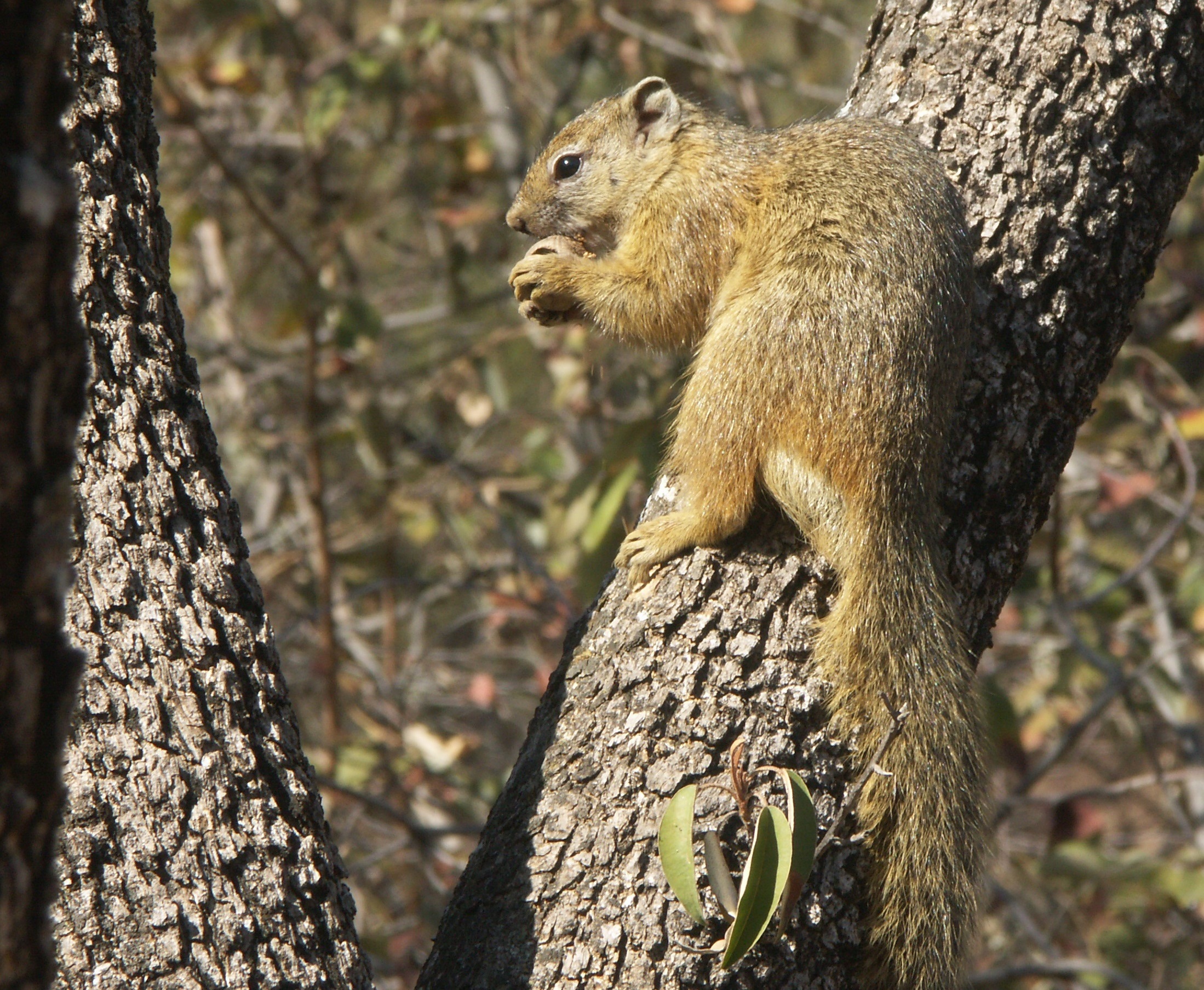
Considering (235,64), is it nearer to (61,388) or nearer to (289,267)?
(289,267)

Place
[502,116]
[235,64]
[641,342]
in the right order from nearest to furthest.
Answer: [641,342], [235,64], [502,116]

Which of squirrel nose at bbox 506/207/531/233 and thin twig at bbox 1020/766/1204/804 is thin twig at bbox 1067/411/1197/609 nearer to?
thin twig at bbox 1020/766/1204/804

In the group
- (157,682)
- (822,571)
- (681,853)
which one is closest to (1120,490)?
(822,571)

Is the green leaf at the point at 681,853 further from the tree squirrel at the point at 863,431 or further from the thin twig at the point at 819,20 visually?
the thin twig at the point at 819,20

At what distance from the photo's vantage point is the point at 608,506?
379cm

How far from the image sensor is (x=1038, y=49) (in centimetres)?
224

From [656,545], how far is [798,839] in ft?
2.10

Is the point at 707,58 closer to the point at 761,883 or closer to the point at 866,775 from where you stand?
the point at 866,775

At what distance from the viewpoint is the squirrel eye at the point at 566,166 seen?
128 inches

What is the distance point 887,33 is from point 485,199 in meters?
4.36

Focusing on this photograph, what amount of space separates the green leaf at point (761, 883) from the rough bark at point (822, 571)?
0.12 meters

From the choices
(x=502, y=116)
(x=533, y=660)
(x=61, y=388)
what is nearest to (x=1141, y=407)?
(x=533, y=660)

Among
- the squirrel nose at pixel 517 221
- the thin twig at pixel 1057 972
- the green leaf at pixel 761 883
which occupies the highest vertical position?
the squirrel nose at pixel 517 221

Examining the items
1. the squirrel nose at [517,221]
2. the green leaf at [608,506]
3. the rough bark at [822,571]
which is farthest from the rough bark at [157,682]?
Result: the green leaf at [608,506]
